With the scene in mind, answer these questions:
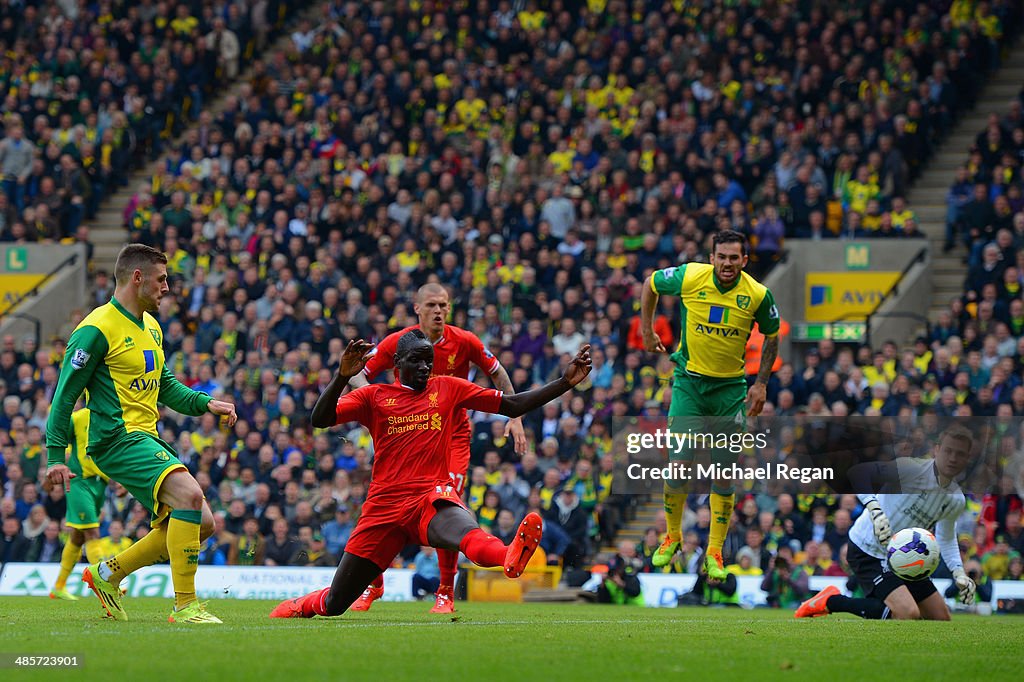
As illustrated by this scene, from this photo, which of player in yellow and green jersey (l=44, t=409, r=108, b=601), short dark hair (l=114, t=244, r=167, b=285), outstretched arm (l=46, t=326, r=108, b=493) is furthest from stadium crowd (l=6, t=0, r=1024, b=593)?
outstretched arm (l=46, t=326, r=108, b=493)

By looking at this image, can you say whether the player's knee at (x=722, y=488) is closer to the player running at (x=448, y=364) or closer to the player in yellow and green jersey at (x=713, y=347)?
the player in yellow and green jersey at (x=713, y=347)

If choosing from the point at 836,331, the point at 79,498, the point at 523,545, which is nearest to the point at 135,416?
the point at 523,545

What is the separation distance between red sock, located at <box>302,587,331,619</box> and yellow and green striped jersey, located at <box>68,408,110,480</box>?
554 cm

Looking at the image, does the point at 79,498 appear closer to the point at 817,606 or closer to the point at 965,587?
the point at 817,606

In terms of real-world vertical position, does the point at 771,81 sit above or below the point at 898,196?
above

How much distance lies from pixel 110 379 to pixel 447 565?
376 centimetres

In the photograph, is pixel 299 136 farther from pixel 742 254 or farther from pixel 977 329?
pixel 742 254

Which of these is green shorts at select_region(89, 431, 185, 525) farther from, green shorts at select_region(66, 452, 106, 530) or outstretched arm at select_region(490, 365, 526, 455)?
green shorts at select_region(66, 452, 106, 530)

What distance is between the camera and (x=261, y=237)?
1065 inches

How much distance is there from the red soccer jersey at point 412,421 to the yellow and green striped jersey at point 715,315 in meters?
2.69

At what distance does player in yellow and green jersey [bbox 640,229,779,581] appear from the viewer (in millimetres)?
13211

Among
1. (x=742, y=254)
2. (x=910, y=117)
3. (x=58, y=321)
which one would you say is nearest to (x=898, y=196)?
(x=910, y=117)

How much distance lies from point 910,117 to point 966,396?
687 centimetres

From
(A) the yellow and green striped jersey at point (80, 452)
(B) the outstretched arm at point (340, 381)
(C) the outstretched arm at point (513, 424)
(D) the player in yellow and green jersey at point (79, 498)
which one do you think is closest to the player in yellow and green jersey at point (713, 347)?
(C) the outstretched arm at point (513, 424)
